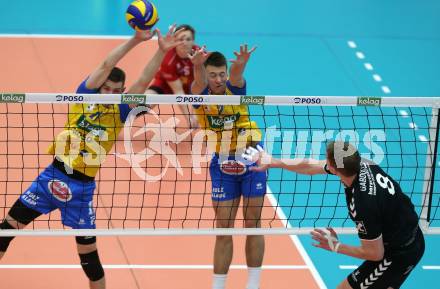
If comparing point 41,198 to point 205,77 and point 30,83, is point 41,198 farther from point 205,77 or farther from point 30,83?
point 30,83

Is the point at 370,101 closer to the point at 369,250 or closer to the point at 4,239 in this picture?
the point at 369,250

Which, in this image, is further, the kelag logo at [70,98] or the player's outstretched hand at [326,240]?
the kelag logo at [70,98]

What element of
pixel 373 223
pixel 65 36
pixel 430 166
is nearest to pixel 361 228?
pixel 373 223

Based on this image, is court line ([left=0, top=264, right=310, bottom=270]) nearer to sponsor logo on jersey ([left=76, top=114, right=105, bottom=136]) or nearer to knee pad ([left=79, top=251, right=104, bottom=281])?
knee pad ([left=79, top=251, right=104, bottom=281])

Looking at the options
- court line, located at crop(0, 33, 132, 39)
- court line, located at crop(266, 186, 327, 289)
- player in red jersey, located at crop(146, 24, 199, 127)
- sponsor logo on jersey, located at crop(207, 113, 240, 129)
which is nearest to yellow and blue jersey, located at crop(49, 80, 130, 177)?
sponsor logo on jersey, located at crop(207, 113, 240, 129)

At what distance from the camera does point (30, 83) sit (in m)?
13.7

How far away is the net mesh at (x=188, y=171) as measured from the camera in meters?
10.3

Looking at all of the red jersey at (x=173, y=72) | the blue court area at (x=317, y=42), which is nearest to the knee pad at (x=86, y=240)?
the blue court area at (x=317, y=42)

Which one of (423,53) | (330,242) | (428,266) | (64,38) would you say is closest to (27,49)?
(64,38)

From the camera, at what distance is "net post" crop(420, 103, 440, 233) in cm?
805

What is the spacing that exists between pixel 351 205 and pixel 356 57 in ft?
29.2

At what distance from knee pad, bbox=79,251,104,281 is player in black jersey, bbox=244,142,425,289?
1873 mm

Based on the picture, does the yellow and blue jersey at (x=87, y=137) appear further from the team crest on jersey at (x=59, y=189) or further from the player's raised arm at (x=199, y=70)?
the player's raised arm at (x=199, y=70)

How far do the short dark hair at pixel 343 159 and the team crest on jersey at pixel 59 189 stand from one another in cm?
253
